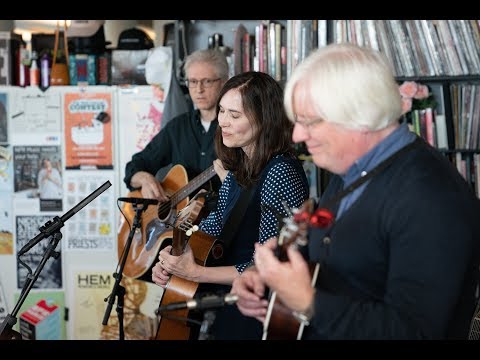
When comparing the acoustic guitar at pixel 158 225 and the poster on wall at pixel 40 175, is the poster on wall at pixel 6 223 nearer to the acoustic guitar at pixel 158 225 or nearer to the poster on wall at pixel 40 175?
the poster on wall at pixel 40 175

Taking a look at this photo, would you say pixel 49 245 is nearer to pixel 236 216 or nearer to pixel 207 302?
pixel 236 216

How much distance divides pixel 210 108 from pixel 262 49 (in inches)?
25.9

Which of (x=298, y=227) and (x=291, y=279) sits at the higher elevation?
(x=298, y=227)

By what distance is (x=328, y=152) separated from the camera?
161 cm

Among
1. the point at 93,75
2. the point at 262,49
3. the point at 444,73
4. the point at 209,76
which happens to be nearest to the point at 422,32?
the point at 444,73

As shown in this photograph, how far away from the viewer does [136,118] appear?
4371 millimetres

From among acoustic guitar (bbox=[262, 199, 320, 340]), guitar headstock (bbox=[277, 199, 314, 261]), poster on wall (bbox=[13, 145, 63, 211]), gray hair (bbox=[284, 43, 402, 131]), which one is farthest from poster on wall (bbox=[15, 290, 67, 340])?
gray hair (bbox=[284, 43, 402, 131])

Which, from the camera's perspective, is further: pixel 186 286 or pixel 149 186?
pixel 149 186

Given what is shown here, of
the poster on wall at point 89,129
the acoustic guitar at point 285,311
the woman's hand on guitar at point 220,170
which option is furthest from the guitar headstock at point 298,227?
the poster on wall at point 89,129

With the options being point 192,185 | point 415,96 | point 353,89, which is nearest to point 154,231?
point 192,185

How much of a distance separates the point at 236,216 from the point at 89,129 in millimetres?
2190

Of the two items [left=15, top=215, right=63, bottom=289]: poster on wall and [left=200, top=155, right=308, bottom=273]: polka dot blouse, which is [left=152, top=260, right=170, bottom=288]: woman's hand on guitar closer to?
[left=200, top=155, right=308, bottom=273]: polka dot blouse

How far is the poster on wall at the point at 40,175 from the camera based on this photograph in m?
4.39
